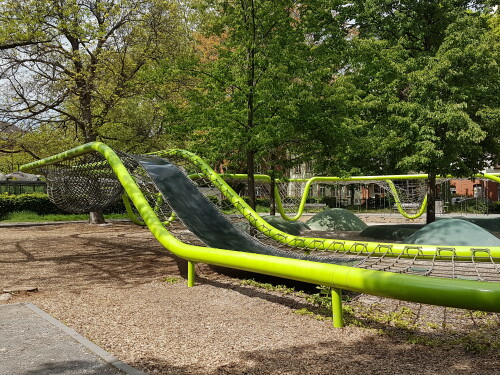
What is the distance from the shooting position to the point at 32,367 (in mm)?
3969

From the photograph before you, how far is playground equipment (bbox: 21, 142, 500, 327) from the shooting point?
3.78 metres

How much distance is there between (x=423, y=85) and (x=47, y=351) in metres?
12.4

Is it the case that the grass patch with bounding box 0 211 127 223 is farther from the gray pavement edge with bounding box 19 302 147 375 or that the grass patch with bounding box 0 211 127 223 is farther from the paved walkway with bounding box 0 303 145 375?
the paved walkway with bounding box 0 303 145 375

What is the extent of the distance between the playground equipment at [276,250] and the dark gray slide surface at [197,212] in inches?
0.8

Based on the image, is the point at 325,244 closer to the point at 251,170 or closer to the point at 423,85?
the point at 251,170

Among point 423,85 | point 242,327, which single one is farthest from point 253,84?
point 242,327

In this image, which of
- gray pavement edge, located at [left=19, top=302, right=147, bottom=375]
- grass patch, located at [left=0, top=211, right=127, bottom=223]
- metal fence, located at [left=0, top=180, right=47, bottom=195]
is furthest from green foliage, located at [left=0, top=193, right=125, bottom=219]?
gray pavement edge, located at [left=19, top=302, right=147, bottom=375]

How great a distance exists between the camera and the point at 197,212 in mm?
9539

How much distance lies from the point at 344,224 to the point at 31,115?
40.0 feet

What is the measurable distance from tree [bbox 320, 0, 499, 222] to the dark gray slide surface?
4883 millimetres

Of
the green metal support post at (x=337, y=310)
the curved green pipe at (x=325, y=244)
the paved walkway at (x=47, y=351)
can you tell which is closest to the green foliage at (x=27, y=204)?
the curved green pipe at (x=325, y=244)

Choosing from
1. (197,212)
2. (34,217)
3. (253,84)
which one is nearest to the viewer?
(197,212)

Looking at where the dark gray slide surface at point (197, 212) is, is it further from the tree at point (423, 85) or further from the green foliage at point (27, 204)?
the green foliage at point (27, 204)

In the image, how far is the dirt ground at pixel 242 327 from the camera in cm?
406
